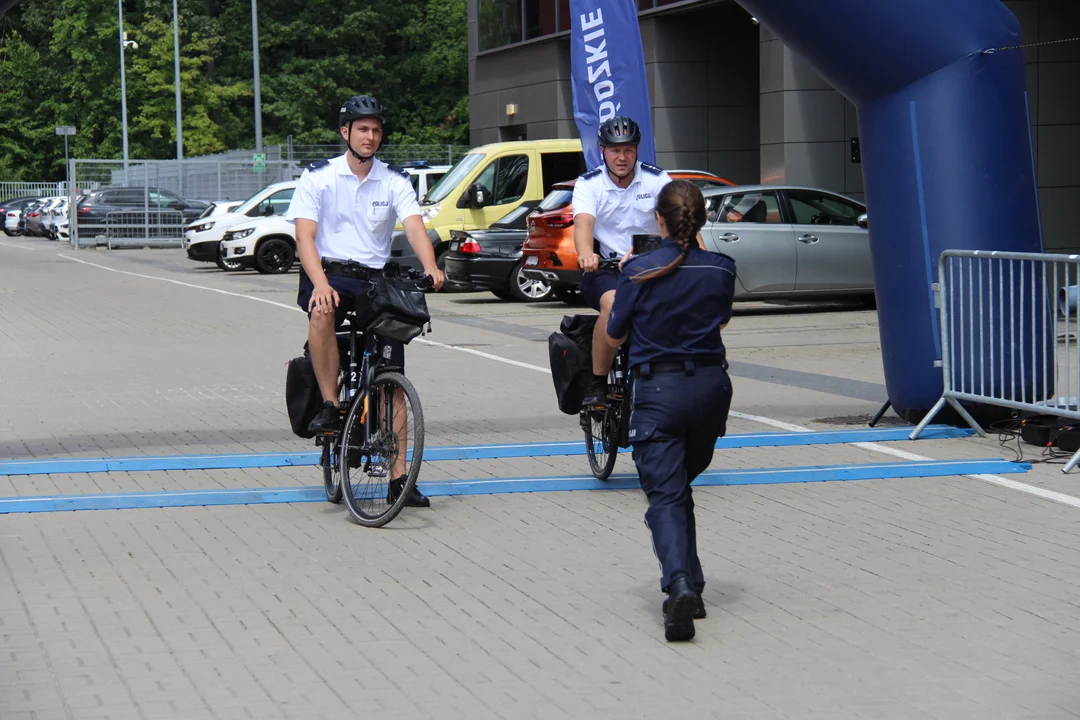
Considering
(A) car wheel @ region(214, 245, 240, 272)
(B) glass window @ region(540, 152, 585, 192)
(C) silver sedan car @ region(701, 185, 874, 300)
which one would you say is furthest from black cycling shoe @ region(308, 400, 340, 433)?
(A) car wheel @ region(214, 245, 240, 272)

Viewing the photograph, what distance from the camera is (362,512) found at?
7211 mm

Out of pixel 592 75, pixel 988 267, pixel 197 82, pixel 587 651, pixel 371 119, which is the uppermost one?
pixel 197 82

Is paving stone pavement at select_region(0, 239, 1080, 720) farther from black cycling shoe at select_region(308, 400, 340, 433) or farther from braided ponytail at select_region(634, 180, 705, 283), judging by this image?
braided ponytail at select_region(634, 180, 705, 283)

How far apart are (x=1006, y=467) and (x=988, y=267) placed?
143cm

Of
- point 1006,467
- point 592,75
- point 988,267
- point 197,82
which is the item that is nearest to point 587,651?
point 1006,467

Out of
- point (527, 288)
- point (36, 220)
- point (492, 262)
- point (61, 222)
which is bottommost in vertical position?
point (527, 288)

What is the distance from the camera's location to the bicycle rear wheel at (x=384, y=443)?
7.07m

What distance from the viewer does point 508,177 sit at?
77.2 feet

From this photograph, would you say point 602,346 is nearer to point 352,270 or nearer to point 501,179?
point 352,270

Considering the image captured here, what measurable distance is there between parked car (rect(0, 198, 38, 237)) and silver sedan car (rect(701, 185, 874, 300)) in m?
45.8

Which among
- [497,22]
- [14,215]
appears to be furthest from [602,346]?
[14,215]

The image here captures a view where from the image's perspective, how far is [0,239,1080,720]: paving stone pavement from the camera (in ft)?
15.6

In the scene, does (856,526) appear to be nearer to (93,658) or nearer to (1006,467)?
(1006,467)

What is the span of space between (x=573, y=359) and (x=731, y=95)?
2602 centimetres
